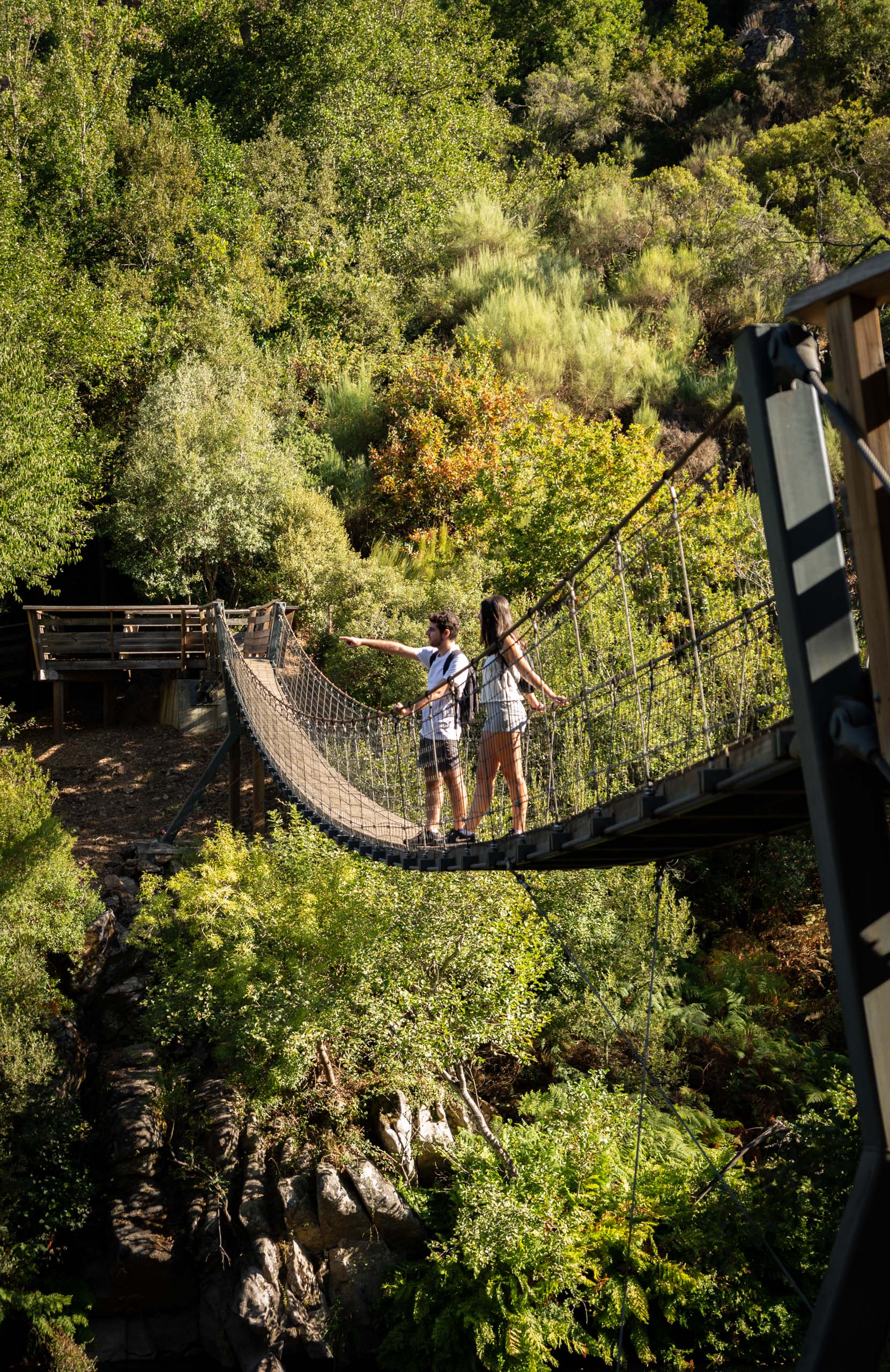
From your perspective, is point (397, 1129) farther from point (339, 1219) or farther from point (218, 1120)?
point (218, 1120)

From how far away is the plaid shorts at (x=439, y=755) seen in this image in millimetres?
4211

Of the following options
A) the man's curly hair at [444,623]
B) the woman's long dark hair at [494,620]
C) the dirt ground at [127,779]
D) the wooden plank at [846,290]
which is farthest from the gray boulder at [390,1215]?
the wooden plank at [846,290]

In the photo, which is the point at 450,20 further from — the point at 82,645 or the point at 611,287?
the point at 82,645

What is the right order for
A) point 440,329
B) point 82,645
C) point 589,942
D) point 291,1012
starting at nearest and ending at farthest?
point 291,1012
point 589,942
point 82,645
point 440,329

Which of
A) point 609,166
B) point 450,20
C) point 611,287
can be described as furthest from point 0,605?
point 450,20

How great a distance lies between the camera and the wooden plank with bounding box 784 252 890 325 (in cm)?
144

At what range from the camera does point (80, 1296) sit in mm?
7141

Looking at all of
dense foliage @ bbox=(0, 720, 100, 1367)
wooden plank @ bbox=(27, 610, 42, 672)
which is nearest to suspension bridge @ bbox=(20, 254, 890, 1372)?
dense foliage @ bbox=(0, 720, 100, 1367)

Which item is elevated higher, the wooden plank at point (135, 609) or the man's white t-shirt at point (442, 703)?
the wooden plank at point (135, 609)

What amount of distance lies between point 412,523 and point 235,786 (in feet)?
14.0

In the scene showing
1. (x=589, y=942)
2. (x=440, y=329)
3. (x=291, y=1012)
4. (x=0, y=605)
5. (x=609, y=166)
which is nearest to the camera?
(x=291, y=1012)

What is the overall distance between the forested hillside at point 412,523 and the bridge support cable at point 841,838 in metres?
5.42

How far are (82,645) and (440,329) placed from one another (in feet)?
22.7

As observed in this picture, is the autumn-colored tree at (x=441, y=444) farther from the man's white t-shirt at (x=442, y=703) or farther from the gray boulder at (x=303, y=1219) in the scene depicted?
the man's white t-shirt at (x=442, y=703)
